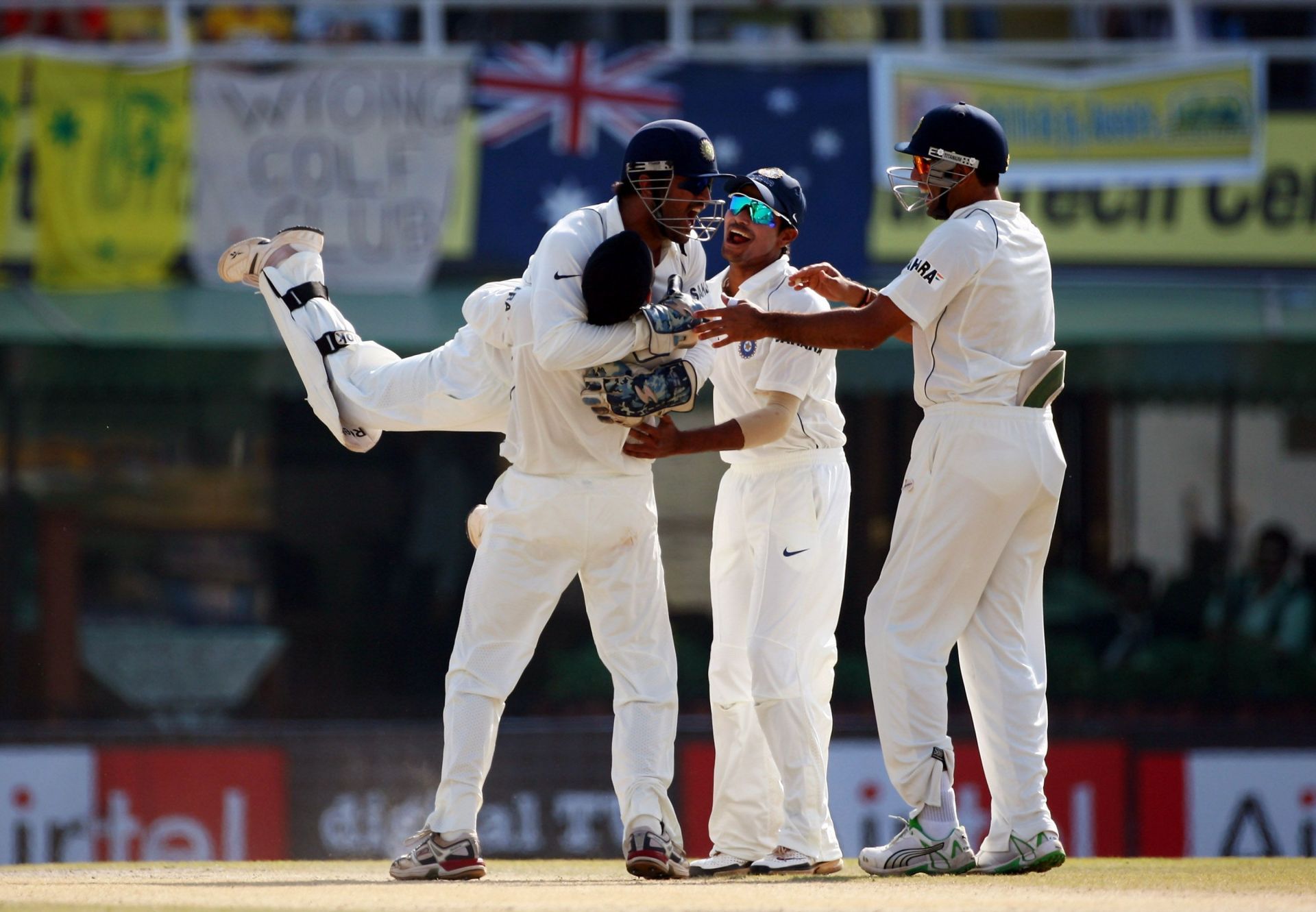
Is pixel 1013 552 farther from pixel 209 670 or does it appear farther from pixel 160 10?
pixel 160 10

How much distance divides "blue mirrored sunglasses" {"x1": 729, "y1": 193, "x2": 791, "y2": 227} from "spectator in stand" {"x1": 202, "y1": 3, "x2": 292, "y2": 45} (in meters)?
7.46

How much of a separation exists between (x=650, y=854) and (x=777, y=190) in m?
2.23

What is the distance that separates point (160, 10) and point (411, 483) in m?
3.78

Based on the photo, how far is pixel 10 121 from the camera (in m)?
12.3

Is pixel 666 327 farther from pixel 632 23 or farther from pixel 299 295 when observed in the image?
pixel 632 23

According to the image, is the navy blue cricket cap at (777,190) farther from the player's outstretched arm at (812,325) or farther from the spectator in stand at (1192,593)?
the spectator in stand at (1192,593)

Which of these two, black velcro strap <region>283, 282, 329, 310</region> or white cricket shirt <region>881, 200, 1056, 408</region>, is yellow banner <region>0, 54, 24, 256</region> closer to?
black velcro strap <region>283, 282, 329, 310</region>

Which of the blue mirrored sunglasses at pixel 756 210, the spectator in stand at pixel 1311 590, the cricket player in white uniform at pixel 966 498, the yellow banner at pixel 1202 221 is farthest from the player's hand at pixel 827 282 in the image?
the spectator in stand at pixel 1311 590

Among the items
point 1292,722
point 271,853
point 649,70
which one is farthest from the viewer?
point 649,70

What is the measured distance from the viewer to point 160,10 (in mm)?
13711

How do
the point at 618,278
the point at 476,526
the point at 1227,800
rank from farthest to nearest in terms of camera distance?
the point at 1227,800 → the point at 476,526 → the point at 618,278

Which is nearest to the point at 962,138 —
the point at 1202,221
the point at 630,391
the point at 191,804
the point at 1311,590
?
the point at 630,391

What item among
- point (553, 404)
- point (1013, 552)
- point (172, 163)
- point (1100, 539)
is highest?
point (172, 163)

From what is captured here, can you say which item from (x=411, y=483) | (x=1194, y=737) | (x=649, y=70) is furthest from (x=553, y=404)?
(x=411, y=483)
